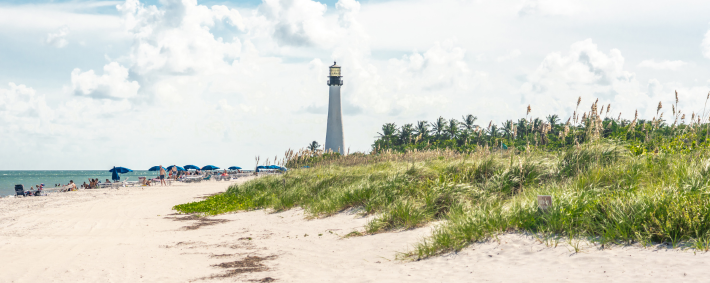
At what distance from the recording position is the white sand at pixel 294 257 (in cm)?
501

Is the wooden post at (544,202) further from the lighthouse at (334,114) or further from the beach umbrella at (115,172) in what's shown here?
the lighthouse at (334,114)

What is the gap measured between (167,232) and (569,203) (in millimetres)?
9417

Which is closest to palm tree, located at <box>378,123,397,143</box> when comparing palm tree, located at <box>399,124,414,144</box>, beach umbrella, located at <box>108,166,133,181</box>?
palm tree, located at <box>399,124,414,144</box>

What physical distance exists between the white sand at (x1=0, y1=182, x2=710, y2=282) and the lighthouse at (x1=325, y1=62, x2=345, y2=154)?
44.0 metres

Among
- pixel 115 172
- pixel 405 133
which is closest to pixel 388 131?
pixel 405 133

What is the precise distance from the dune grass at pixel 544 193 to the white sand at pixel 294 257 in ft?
1.15

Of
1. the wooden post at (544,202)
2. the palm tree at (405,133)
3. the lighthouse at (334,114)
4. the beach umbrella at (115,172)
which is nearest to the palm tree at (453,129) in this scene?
the palm tree at (405,133)

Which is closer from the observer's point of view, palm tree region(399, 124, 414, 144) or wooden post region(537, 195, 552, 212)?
wooden post region(537, 195, 552, 212)

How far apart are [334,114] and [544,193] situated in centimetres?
5042

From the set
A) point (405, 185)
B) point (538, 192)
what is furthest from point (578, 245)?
point (405, 185)

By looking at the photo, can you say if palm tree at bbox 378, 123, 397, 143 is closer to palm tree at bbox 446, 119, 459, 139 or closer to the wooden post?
palm tree at bbox 446, 119, 459, 139

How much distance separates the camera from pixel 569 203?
6.44 meters

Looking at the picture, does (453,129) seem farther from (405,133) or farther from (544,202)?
(544,202)

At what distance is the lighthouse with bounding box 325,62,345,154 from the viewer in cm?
5691
